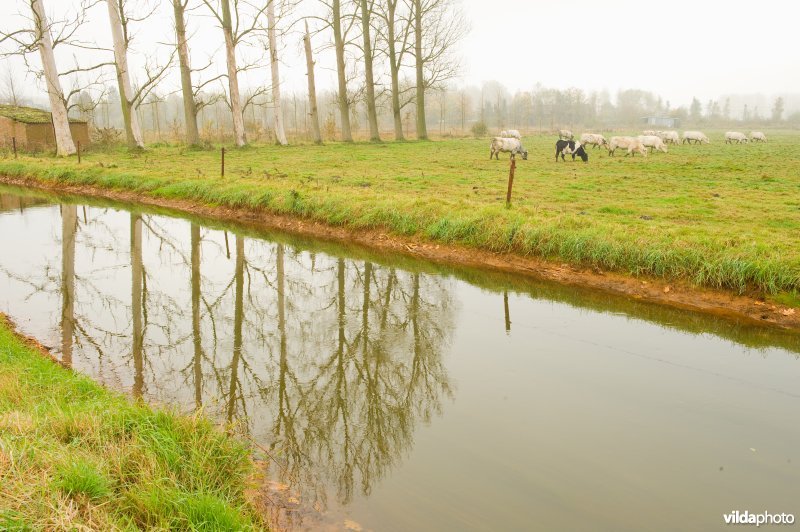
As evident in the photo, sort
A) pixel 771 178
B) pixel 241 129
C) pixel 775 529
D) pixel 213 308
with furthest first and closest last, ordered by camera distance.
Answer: pixel 241 129
pixel 771 178
pixel 213 308
pixel 775 529

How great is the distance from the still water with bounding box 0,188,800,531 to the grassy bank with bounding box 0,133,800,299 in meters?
1.05

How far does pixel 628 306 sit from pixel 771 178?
11.5 metres

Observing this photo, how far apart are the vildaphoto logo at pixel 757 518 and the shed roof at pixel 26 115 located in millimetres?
31930

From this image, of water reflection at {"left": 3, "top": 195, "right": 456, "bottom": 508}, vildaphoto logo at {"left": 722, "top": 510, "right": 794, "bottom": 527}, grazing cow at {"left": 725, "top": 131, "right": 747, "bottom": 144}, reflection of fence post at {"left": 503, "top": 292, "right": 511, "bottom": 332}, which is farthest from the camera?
grazing cow at {"left": 725, "top": 131, "right": 747, "bottom": 144}

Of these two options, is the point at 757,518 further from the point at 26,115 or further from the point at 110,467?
the point at 26,115

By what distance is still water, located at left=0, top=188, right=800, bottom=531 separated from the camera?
12.4 feet

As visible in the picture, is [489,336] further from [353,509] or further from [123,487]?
[123,487]

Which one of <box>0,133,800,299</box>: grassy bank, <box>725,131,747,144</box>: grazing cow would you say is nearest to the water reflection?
<box>0,133,800,299</box>: grassy bank

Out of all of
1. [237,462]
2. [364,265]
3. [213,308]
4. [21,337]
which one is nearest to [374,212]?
[364,265]

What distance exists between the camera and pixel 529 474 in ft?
13.1

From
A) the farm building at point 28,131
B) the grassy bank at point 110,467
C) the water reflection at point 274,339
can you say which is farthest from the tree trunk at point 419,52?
the grassy bank at point 110,467

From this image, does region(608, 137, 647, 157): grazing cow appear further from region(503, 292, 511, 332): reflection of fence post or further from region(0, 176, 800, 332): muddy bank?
region(503, 292, 511, 332): reflection of fence post

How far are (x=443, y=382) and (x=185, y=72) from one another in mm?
26080

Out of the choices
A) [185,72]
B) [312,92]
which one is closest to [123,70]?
[185,72]
